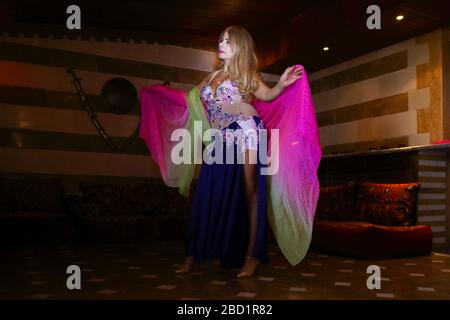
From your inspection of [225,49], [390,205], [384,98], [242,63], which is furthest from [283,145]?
[384,98]

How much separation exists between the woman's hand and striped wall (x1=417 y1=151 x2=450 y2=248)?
261cm

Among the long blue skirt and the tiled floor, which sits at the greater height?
the long blue skirt

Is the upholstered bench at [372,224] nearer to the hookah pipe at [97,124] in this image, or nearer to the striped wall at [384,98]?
the striped wall at [384,98]

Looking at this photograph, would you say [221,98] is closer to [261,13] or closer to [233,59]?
[233,59]

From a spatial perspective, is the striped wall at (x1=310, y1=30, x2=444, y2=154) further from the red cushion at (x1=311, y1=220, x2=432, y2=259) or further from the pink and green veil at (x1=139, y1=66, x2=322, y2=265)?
the pink and green veil at (x1=139, y1=66, x2=322, y2=265)

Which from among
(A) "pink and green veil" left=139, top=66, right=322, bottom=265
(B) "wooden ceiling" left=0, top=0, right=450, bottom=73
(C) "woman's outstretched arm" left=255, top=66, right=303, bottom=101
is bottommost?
(A) "pink and green veil" left=139, top=66, right=322, bottom=265

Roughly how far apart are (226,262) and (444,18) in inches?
146

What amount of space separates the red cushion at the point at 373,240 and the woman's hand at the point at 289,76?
5.71 feet

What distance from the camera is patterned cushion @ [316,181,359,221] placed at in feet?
16.2

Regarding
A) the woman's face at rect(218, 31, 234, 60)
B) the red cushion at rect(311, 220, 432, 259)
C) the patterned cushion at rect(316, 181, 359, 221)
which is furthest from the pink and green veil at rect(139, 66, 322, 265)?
the patterned cushion at rect(316, 181, 359, 221)

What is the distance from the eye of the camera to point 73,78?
5773 millimetres

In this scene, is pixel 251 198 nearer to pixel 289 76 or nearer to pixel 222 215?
pixel 222 215

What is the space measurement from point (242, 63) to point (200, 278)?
147cm
